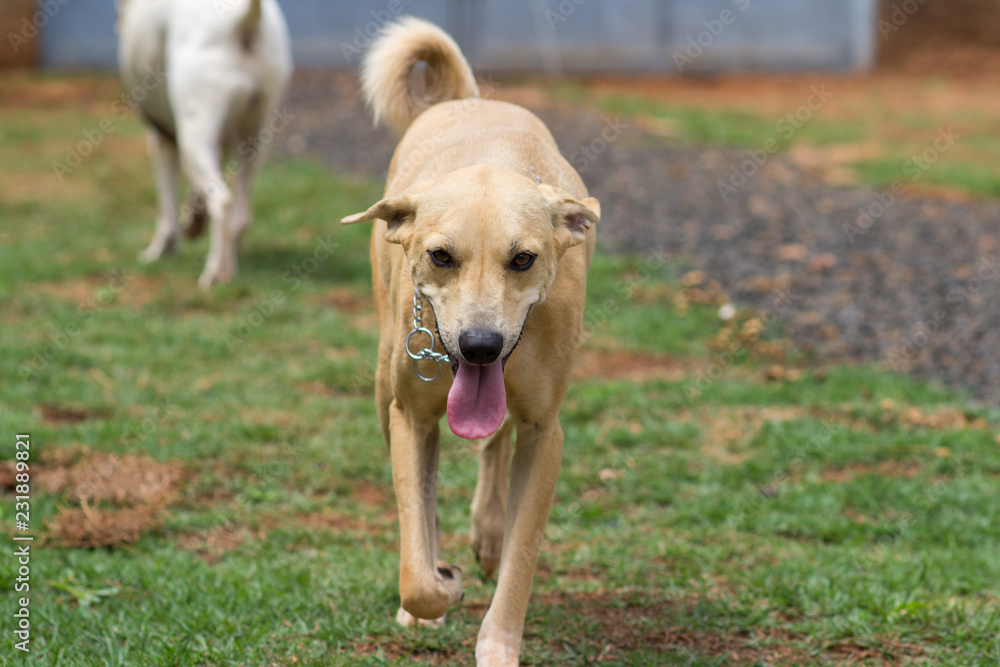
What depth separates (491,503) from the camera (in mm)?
4418

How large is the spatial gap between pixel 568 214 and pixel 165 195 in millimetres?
6681

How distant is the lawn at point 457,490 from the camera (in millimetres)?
3980

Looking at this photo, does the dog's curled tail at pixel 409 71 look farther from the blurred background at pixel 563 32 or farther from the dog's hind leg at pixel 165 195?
the blurred background at pixel 563 32

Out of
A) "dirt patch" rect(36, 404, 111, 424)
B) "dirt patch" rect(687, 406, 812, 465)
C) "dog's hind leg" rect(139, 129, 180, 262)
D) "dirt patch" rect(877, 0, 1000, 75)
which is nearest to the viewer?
"dirt patch" rect(687, 406, 812, 465)

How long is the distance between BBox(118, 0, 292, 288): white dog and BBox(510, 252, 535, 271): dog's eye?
533 centimetres

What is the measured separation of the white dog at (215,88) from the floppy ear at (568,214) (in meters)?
5.15

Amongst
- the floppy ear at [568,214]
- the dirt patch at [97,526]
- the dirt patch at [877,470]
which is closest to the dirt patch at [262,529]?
the dirt patch at [97,526]

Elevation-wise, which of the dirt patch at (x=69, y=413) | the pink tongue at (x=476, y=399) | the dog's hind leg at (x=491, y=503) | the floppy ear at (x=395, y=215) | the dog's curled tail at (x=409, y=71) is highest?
the dog's curled tail at (x=409, y=71)

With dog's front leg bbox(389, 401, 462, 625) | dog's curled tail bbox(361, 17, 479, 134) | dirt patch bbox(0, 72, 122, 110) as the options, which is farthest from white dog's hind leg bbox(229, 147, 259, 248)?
dirt patch bbox(0, 72, 122, 110)

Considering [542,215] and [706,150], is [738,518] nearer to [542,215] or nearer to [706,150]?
[542,215]

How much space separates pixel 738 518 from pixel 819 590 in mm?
804

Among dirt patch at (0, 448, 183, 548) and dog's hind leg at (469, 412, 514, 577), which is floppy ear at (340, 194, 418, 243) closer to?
dog's hind leg at (469, 412, 514, 577)

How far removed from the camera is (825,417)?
245 inches

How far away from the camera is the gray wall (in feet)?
64.4
